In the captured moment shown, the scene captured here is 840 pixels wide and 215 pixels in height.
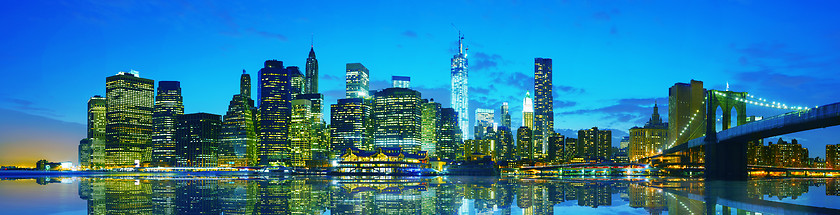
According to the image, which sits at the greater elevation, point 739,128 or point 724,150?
point 739,128

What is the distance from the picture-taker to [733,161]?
297 feet

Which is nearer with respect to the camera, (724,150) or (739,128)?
(739,128)

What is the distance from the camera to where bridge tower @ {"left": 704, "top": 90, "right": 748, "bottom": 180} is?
292 ft

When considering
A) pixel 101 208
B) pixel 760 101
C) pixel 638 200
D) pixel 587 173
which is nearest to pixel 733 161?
pixel 760 101

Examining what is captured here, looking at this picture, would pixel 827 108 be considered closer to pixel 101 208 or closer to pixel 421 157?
pixel 101 208

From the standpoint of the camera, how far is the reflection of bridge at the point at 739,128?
2662 inches

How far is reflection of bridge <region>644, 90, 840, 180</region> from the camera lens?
67625 millimetres

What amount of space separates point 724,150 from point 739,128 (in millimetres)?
8835

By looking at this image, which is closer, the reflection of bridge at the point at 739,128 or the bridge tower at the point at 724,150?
the reflection of bridge at the point at 739,128

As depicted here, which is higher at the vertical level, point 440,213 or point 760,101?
point 760,101

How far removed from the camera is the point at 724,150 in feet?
305

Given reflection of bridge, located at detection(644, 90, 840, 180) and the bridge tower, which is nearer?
reflection of bridge, located at detection(644, 90, 840, 180)

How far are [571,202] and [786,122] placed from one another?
46627mm

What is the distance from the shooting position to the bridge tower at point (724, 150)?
89125 millimetres
